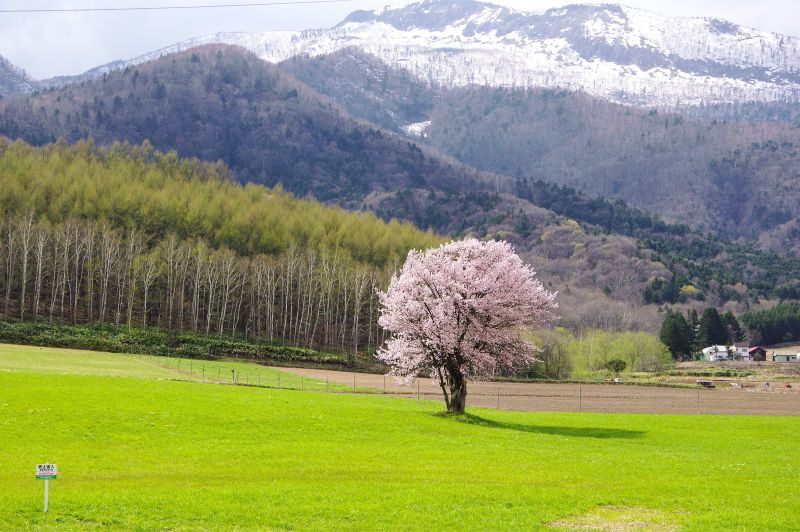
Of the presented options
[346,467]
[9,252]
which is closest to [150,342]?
[9,252]

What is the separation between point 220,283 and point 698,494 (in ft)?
408

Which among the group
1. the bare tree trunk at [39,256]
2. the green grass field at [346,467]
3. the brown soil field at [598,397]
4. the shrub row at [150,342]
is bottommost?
the brown soil field at [598,397]

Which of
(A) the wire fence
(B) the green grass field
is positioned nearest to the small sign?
(B) the green grass field

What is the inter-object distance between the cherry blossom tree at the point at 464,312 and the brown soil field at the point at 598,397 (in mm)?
20600

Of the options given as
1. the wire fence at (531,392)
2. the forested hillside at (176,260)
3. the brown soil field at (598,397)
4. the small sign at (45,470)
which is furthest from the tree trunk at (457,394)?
the forested hillside at (176,260)

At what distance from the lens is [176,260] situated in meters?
138

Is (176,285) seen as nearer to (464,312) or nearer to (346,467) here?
(464,312)

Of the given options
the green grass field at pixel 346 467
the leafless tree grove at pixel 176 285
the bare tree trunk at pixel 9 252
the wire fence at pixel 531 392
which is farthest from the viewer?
the leafless tree grove at pixel 176 285

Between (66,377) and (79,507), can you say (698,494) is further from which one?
(66,377)

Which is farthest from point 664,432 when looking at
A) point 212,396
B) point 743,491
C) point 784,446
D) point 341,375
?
point 341,375

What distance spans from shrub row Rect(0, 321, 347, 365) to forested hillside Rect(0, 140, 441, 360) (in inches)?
170

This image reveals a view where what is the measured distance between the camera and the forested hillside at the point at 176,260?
13388cm

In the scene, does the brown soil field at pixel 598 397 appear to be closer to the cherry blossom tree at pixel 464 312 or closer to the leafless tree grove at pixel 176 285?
the cherry blossom tree at pixel 464 312

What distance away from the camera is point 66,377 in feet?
195
